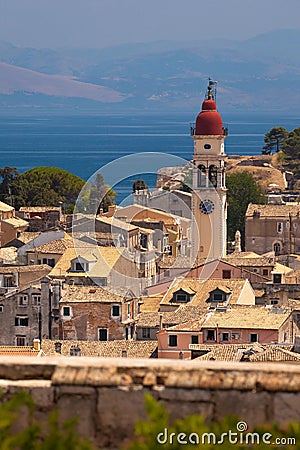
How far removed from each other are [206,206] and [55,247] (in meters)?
9.03

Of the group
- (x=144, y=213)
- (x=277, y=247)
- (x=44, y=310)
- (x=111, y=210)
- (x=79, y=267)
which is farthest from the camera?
(x=277, y=247)

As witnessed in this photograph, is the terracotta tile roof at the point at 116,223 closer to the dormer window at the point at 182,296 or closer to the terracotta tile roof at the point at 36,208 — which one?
the terracotta tile roof at the point at 36,208

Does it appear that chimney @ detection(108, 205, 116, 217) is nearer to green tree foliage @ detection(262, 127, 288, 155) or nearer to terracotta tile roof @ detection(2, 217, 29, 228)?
terracotta tile roof @ detection(2, 217, 29, 228)

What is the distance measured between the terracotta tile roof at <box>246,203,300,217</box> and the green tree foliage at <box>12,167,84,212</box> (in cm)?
1095

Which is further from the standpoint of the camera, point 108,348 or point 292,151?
point 292,151

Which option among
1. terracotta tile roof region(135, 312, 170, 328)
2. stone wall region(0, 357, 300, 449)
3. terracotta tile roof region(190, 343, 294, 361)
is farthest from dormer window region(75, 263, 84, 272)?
stone wall region(0, 357, 300, 449)

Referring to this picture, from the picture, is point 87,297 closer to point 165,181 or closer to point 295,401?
point 295,401

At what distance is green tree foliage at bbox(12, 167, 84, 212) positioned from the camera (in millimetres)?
72312

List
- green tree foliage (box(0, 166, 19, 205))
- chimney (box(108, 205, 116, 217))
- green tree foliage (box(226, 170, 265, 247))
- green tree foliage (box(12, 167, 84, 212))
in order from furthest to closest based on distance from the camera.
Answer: green tree foliage (box(0, 166, 19, 205))
green tree foliage (box(12, 167, 84, 212))
green tree foliage (box(226, 170, 265, 247))
chimney (box(108, 205, 116, 217))

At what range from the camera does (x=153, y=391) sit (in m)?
6.59

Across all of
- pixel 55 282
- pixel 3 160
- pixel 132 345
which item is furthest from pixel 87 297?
pixel 3 160

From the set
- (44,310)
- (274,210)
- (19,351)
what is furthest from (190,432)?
(274,210)

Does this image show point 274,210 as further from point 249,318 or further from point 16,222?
point 249,318

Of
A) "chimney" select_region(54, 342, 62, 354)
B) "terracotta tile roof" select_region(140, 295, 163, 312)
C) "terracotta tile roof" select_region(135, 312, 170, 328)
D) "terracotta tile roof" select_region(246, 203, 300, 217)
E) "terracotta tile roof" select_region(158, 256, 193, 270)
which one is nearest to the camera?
"chimney" select_region(54, 342, 62, 354)
